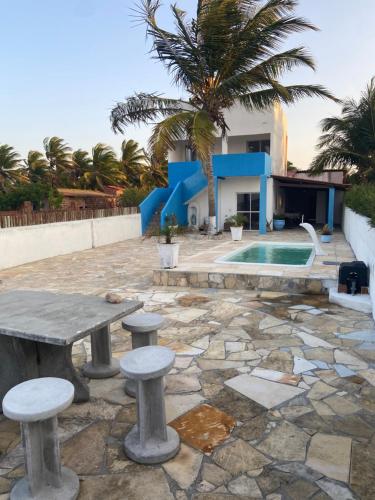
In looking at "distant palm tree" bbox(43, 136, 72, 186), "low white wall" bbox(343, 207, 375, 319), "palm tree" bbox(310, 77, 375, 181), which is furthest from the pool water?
"distant palm tree" bbox(43, 136, 72, 186)

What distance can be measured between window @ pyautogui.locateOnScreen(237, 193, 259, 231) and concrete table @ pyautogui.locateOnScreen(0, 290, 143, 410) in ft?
51.5

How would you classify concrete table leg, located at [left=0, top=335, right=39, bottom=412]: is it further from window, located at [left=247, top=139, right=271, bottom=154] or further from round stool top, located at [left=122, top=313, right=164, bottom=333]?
window, located at [left=247, top=139, right=271, bottom=154]

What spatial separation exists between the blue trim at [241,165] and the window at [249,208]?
1517 mm

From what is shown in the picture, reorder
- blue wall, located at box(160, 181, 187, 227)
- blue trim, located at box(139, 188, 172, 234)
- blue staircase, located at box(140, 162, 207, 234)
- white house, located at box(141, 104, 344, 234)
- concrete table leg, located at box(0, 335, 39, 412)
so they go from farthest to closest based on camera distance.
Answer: blue trim, located at box(139, 188, 172, 234), blue staircase, located at box(140, 162, 207, 234), blue wall, located at box(160, 181, 187, 227), white house, located at box(141, 104, 344, 234), concrete table leg, located at box(0, 335, 39, 412)

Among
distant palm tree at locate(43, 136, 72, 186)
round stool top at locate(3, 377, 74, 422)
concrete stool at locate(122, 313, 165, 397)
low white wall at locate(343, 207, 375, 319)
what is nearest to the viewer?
round stool top at locate(3, 377, 74, 422)

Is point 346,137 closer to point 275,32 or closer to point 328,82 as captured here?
point 328,82

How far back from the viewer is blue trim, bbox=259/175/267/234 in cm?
1705

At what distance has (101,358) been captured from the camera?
3934 mm

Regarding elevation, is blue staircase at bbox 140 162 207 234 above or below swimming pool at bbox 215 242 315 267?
above

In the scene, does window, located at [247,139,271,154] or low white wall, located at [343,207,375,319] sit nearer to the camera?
low white wall, located at [343,207,375,319]

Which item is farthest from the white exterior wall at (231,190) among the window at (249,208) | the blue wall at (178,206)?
the blue wall at (178,206)

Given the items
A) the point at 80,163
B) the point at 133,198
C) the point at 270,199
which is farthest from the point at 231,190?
the point at 80,163

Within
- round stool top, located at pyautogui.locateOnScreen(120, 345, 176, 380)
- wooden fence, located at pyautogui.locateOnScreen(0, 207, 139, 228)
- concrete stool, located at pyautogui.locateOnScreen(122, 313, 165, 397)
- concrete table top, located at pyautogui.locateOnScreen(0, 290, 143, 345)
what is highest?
wooden fence, located at pyautogui.locateOnScreen(0, 207, 139, 228)

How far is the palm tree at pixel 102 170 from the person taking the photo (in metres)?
35.3
